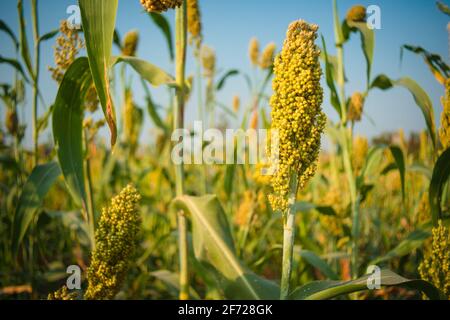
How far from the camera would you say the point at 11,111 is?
7.50ft

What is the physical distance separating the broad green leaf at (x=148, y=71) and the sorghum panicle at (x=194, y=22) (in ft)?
2.84

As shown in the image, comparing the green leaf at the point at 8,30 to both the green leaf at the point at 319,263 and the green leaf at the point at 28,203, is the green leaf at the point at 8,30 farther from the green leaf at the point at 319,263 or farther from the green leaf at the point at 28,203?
the green leaf at the point at 319,263

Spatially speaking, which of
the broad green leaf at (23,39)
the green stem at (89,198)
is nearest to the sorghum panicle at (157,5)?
the green stem at (89,198)

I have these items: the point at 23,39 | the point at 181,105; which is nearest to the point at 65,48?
the point at 23,39

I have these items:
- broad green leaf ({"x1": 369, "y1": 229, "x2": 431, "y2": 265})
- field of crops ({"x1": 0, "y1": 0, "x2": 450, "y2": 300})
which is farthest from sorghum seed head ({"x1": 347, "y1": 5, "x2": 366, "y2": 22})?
broad green leaf ({"x1": 369, "y1": 229, "x2": 431, "y2": 265})

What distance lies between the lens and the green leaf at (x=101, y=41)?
89 cm

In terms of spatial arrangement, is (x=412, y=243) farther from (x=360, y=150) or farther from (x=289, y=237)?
(x=289, y=237)

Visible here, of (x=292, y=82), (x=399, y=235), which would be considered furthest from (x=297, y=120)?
(x=399, y=235)

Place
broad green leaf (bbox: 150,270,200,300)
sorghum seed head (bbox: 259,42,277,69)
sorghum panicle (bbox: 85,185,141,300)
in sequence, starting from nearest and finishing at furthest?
1. sorghum panicle (bbox: 85,185,141,300)
2. broad green leaf (bbox: 150,270,200,300)
3. sorghum seed head (bbox: 259,42,277,69)

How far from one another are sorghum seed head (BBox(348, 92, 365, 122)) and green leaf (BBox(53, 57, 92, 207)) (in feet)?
4.32

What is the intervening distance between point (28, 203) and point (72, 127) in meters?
0.42

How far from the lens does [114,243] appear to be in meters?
1.20

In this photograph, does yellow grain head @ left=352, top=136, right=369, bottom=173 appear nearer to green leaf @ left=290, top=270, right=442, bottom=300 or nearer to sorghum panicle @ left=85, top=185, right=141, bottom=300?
green leaf @ left=290, top=270, right=442, bottom=300

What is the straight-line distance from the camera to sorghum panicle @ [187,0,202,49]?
211 cm
